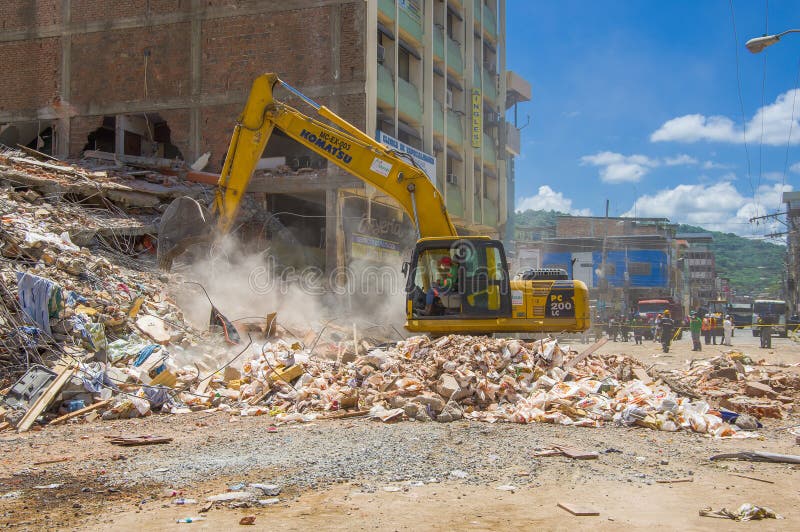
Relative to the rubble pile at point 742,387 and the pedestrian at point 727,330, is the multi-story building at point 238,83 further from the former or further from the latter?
the rubble pile at point 742,387

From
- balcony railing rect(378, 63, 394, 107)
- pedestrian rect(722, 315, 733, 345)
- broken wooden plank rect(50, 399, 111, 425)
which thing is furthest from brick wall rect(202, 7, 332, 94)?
pedestrian rect(722, 315, 733, 345)

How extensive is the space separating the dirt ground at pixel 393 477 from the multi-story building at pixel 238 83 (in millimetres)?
14240

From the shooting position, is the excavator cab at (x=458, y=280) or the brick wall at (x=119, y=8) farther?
the brick wall at (x=119, y=8)

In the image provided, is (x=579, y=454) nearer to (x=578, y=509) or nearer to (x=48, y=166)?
(x=578, y=509)

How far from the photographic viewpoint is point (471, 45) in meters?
31.7

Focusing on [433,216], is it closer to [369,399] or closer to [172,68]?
[369,399]

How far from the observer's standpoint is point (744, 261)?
155 meters

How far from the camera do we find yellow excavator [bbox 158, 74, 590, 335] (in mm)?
12008

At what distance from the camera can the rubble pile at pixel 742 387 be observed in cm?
973

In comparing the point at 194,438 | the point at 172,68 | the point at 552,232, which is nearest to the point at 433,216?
the point at 194,438

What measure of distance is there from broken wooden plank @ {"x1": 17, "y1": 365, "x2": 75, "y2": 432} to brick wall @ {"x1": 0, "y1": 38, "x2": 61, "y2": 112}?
1932 cm

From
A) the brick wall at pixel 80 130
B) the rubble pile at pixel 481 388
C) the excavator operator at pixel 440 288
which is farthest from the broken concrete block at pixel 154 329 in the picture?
the brick wall at pixel 80 130

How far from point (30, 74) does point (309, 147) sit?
17394 mm

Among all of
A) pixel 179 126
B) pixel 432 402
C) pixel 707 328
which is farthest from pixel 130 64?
pixel 707 328
